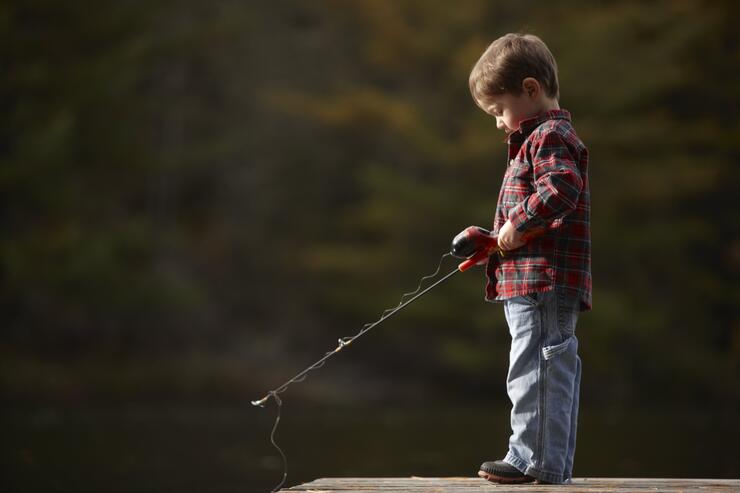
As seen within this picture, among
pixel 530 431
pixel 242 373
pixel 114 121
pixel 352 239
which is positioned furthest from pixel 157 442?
pixel 352 239

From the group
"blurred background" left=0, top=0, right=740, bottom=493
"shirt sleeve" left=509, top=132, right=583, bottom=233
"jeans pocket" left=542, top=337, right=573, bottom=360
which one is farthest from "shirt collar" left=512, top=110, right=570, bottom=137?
"blurred background" left=0, top=0, right=740, bottom=493

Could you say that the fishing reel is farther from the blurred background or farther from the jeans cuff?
the blurred background

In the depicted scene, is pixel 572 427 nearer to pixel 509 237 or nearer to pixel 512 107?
pixel 509 237

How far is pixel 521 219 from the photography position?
3.24 metres

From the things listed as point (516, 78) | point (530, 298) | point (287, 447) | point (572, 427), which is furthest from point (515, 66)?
point (287, 447)

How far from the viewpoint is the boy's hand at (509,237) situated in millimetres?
3266

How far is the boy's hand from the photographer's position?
129 inches

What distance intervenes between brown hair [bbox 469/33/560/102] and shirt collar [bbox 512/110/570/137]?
6cm

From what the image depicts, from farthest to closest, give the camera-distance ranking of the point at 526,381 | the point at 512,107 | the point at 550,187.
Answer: the point at 512,107
the point at 526,381
the point at 550,187

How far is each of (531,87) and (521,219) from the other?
413 millimetres

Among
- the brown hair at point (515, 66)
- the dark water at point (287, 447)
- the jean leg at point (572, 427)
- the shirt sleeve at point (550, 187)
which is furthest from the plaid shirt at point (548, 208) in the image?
the dark water at point (287, 447)

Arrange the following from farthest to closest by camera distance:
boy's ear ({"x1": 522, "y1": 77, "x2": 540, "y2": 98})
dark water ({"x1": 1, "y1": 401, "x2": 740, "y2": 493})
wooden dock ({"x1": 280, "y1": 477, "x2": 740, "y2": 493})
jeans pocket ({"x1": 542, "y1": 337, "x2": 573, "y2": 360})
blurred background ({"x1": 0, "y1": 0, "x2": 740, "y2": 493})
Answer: blurred background ({"x1": 0, "y1": 0, "x2": 740, "y2": 493}) → dark water ({"x1": 1, "y1": 401, "x2": 740, "y2": 493}) → boy's ear ({"x1": 522, "y1": 77, "x2": 540, "y2": 98}) → jeans pocket ({"x1": 542, "y1": 337, "x2": 573, "y2": 360}) → wooden dock ({"x1": 280, "y1": 477, "x2": 740, "y2": 493})

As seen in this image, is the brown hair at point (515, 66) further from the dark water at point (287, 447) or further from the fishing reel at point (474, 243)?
the dark water at point (287, 447)

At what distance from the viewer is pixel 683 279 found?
17.9 m
